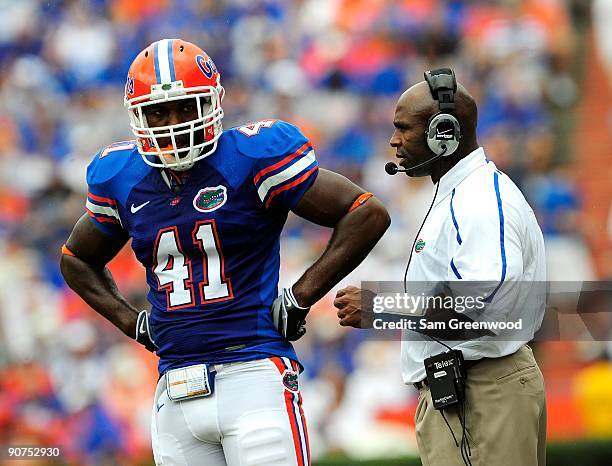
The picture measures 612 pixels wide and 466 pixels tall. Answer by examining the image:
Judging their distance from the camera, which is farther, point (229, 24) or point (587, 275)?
point (229, 24)

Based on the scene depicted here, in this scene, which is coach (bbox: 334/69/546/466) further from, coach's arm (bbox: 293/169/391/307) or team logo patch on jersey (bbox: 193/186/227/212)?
team logo patch on jersey (bbox: 193/186/227/212)

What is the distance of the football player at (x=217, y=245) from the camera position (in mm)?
3191

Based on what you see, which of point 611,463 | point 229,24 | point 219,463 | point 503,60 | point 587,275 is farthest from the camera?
point 229,24

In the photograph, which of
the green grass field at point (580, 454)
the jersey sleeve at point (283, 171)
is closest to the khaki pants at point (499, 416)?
the jersey sleeve at point (283, 171)

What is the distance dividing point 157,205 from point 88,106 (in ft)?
18.4

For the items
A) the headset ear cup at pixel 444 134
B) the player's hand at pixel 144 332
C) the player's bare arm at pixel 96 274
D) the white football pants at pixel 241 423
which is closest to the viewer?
the white football pants at pixel 241 423

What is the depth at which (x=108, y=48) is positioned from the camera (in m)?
8.85

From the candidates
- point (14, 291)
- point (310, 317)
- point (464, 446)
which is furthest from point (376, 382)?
point (464, 446)

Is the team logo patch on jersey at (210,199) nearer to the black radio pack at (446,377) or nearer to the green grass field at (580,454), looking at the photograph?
the black radio pack at (446,377)

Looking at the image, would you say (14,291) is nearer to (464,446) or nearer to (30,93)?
(30,93)

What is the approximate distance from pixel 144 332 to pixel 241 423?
0.62 meters

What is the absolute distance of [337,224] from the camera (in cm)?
334

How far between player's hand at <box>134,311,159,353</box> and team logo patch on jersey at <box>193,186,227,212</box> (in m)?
0.52

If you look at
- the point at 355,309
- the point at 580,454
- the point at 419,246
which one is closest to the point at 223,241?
the point at 355,309
